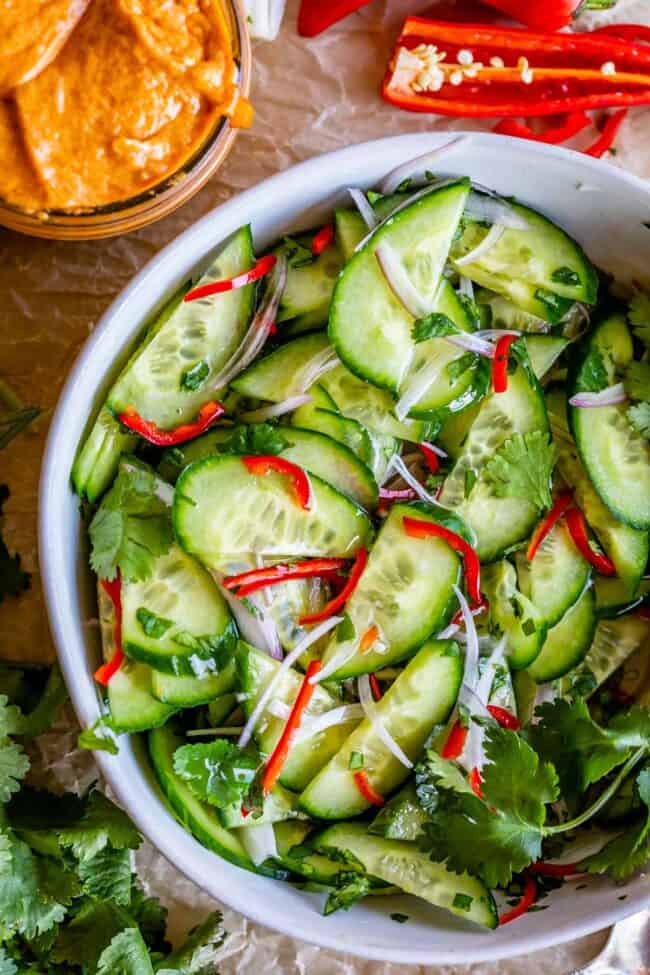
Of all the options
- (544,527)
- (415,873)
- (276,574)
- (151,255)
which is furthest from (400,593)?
(151,255)

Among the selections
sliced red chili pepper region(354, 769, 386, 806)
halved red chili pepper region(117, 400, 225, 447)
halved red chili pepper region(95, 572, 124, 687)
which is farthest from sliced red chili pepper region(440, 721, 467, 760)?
halved red chili pepper region(117, 400, 225, 447)

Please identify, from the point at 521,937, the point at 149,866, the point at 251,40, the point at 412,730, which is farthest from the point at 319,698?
the point at 251,40

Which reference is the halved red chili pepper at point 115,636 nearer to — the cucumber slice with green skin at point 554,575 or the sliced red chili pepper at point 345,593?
the sliced red chili pepper at point 345,593

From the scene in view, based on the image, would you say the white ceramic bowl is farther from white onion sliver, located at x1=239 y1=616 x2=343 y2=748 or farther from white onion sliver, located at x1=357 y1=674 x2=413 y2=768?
white onion sliver, located at x1=357 y1=674 x2=413 y2=768

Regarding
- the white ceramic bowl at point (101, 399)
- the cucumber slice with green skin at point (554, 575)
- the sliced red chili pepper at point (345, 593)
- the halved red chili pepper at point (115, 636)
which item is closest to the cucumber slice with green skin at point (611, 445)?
the cucumber slice with green skin at point (554, 575)

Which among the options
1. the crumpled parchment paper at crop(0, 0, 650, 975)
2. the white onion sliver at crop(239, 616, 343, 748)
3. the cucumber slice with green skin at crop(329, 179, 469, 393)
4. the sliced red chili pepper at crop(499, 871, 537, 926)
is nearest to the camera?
the cucumber slice with green skin at crop(329, 179, 469, 393)
